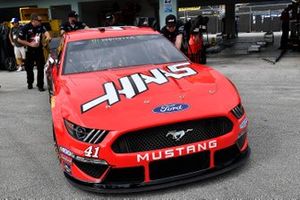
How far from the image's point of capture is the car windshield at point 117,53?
4618 millimetres

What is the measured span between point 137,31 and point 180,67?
1131mm

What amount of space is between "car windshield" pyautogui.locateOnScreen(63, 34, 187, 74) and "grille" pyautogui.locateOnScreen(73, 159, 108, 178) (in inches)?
61.6

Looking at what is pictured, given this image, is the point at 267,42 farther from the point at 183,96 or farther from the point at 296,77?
the point at 183,96

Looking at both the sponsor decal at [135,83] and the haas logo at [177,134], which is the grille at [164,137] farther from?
the sponsor decal at [135,83]

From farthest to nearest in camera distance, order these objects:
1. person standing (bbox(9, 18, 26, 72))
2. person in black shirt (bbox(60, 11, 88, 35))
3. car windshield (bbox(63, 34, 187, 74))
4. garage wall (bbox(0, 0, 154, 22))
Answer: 1. garage wall (bbox(0, 0, 154, 22))
2. person standing (bbox(9, 18, 26, 72))
3. person in black shirt (bbox(60, 11, 88, 35))
4. car windshield (bbox(63, 34, 187, 74))

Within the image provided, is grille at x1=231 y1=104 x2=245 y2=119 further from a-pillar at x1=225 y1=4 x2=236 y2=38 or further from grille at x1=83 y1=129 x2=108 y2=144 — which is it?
a-pillar at x1=225 y1=4 x2=236 y2=38

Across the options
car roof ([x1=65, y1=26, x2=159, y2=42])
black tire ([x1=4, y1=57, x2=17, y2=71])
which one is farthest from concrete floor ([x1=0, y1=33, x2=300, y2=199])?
black tire ([x1=4, y1=57, x2=17, y2=71])

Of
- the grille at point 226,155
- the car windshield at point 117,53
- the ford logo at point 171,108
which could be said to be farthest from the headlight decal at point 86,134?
the car windshield at point 117,53

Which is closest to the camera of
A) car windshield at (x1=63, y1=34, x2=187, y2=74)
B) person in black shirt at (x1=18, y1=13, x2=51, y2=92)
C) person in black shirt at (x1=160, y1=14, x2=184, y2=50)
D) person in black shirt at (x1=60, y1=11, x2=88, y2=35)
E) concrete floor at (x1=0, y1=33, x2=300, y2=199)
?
concrete floor at (x1=0, y1=33, x2=300, y2=199)

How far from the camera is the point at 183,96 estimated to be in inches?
138

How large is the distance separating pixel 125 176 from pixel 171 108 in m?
0.71

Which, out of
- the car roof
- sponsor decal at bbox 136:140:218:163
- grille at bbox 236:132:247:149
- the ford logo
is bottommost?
grille at bbox 236:132:247:149

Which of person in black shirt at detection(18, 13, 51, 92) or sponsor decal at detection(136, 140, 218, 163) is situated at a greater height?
person in black shirt at detection(18, 13, 51, 92)

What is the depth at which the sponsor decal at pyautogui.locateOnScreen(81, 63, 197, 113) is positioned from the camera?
350 cm
